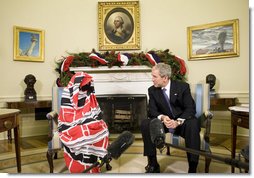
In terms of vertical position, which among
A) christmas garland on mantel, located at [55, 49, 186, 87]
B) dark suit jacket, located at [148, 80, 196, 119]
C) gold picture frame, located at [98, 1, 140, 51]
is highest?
gold picture frame, located at [98, 1, 140, 51]

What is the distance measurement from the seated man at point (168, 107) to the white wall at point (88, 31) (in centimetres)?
15

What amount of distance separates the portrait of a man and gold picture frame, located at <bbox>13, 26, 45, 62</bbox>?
66cm

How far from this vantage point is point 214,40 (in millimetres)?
1413

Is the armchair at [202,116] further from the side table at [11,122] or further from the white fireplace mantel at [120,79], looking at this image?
the side table at [11,122]

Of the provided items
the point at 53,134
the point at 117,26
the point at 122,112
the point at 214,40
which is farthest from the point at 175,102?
the point at 117,26

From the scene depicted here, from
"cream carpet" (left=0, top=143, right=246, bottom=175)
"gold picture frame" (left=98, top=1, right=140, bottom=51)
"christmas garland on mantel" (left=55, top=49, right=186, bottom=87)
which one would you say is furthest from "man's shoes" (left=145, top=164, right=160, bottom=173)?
"gold picture frame" (left=98, top=1, right=140, bottom=51)

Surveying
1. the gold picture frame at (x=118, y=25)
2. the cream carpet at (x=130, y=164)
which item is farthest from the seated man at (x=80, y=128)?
the gold picture frame at (x=118, y=25)

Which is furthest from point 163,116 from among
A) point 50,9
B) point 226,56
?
point 50,9

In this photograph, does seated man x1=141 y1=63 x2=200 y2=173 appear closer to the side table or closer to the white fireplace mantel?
the white fireplace mantel

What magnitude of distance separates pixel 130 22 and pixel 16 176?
146cm

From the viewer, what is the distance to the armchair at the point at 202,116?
1.55m

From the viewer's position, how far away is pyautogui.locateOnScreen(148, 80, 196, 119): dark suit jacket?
1675mm

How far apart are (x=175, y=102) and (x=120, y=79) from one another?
528mm

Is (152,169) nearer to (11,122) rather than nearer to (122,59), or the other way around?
(11,122)
